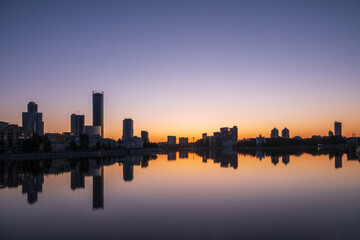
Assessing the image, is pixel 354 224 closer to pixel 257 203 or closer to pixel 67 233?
pixel 257 203

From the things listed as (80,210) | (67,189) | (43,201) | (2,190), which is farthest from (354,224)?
(2,190)

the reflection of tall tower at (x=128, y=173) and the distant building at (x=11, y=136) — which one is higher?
the distant building at (x=11, y=136)

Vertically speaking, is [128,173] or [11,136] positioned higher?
[11,136]

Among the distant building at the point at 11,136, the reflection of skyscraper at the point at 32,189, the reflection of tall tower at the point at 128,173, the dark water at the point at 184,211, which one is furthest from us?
the distant building at the point at 11,136

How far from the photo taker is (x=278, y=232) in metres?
16.3

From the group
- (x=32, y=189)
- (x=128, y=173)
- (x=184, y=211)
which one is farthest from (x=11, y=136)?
(x=184, y=211)

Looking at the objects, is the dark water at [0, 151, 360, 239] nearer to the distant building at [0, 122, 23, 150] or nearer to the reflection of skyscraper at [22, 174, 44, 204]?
the reflection of skyscraper at [22, 174, 44, 204]

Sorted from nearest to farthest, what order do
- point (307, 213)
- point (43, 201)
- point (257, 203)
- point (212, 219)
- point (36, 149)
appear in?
1. point (212, 219)
2. point (307, 213)
3. point (257, 203)
4. point (43, 201)
5. point (36, 149)

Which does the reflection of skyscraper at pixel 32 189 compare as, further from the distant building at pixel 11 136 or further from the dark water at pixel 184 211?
the distant building at pixel 11 136

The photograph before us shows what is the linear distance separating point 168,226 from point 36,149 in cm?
10920

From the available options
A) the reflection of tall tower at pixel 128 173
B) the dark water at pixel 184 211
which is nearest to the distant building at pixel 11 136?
the reflection of tall tower at pixel 128 173

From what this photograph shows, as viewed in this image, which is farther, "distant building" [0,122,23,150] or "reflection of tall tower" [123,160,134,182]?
"distant building" [0,122,23,150]

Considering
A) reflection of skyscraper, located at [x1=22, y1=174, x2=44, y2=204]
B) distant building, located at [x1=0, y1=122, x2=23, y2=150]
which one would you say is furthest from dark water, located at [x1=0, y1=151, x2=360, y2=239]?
distant building, located at [x1=0, y1=122, x2=23, y2=150]

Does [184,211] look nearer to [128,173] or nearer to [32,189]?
[32,189]
